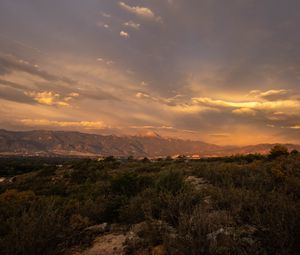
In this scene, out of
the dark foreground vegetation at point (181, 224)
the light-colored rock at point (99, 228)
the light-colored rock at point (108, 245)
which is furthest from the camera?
the light-colored rock at point (99, 228)

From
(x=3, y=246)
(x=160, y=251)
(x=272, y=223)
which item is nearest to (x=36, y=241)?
(x=3, y=246)

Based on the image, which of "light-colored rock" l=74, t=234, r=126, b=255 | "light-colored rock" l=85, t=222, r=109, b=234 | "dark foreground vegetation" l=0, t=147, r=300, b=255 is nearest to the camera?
"dark foreground vegetation" l=0, t=147, r=300, b=255

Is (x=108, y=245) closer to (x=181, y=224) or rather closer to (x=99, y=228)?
(x=99, y=228)

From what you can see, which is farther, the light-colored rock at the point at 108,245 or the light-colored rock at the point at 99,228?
the light-colored rock at the point at 99,228

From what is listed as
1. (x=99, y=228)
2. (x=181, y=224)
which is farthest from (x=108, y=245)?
(x=181, y=224)

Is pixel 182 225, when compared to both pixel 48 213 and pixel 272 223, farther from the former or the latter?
pixel 48 213

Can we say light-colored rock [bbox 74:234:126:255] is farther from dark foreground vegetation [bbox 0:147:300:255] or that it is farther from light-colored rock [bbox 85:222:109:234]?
light-colored rock [bbox 85:222:109:234]

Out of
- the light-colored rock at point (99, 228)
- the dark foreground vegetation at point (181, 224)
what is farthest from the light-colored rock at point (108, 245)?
the light-colored rock at point (99, 228)

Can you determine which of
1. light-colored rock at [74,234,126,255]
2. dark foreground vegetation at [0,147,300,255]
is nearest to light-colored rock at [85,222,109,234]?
dark foreground vegetation at [0,147,300,255]

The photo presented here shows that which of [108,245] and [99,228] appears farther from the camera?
[99,228]

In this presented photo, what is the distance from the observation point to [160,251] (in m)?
4.46

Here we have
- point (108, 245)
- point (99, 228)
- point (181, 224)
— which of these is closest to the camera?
point (181, 224)

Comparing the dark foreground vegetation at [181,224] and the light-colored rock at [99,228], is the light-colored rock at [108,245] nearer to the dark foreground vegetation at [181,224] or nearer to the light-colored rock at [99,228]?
the dark foreground vegetation at [181,224]

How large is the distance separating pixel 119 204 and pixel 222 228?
11.6ft
